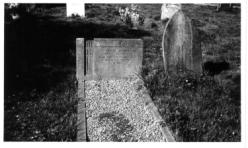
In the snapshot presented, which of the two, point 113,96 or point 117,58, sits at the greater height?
point 117,58

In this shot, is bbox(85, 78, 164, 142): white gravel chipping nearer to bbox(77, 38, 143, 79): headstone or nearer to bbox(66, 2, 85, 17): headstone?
bbox(77, 38, 143, 79): headstone

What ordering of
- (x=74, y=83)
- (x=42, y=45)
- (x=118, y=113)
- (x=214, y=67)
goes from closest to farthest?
(x=118, y=113) < (x=74, y=83) < (x=214, y=67) < (x=42, y=45)

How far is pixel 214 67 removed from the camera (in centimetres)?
797

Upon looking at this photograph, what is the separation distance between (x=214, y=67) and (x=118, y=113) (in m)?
3.29

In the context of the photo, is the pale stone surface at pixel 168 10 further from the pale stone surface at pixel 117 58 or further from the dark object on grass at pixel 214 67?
the pale stone surface at pixel 117 58

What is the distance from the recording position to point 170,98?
6.13 m

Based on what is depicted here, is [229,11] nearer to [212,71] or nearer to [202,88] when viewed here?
[212,71]

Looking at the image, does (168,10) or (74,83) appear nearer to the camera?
(74,83)

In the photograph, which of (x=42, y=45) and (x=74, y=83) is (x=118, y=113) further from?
(x=42, y=45)

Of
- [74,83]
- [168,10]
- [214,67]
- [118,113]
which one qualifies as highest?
[168,10]

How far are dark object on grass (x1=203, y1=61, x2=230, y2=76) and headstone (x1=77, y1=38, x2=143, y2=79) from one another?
1683 mm

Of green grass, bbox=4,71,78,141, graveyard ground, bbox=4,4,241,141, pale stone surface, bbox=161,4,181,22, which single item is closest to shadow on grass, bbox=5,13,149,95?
graveyard ground, bbox=4,4,241,141

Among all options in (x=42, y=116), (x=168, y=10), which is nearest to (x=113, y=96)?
(x=42, y=116)

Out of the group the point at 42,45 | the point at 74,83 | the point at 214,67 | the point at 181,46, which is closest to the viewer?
the point at 74,83
